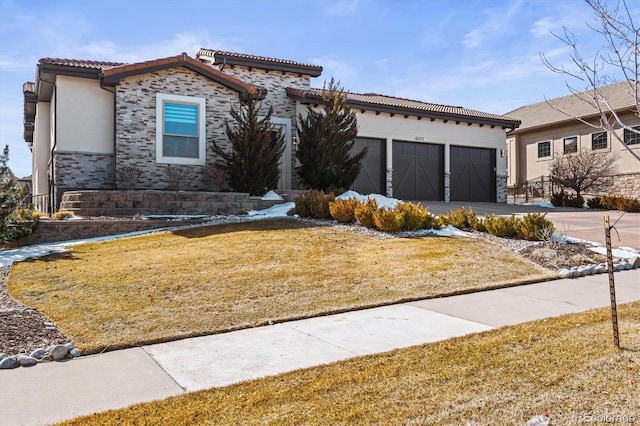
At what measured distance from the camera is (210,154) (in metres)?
16.6

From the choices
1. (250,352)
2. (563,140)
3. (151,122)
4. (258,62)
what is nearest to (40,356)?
(250,352)

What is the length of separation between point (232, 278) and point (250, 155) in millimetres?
8513

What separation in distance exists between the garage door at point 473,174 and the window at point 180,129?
12.1m

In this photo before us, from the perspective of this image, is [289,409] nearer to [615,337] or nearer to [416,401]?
Result: [416,401]

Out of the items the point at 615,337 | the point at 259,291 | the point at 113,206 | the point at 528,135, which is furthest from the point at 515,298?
the point at 528,135

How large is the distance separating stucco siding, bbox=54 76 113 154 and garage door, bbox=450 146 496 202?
588 inches

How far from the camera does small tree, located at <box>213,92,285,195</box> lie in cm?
1548

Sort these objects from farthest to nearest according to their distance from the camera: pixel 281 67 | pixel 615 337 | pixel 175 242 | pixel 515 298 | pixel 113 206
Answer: pixel 281 67, pixel 113 206, pixel 175 242, pixel 515 298, pixel 615 337

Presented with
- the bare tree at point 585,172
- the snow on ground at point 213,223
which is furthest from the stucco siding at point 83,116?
the bare tree at point 585,172

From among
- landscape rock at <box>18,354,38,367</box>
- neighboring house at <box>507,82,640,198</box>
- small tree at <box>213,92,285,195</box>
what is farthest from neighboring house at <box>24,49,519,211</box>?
landscape rock at <box>18,354,38,367</box>

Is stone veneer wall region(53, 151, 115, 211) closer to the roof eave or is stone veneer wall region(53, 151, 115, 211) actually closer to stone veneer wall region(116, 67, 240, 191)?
stone veneer wall region(116, 67, 240, 191)

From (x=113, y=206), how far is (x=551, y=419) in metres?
13.0

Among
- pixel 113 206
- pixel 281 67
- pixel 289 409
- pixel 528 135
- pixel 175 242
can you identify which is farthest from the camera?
pixel 528 135

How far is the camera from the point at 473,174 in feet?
77.4
